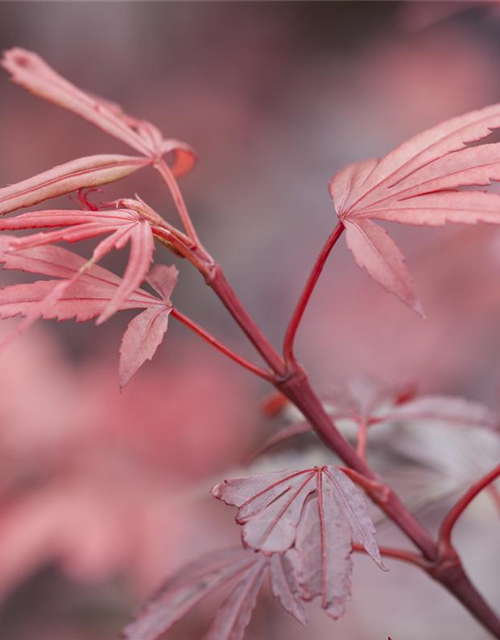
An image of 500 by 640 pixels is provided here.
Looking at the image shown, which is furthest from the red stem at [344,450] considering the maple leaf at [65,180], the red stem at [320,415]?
the maple leaf at [65,180]

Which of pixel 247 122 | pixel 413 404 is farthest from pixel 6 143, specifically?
pixel 413 404

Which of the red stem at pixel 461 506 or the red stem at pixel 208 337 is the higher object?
the red stem at pixel 208 337

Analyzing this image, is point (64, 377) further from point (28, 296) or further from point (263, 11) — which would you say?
point (263, 11)

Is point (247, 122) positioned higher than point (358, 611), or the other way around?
point (247, 122)

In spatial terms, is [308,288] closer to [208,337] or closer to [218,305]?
[208,337]

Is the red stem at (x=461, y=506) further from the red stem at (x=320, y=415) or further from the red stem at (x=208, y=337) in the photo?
the red stem at (x=208, y=337)

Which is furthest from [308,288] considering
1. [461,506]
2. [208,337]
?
[461,506]
